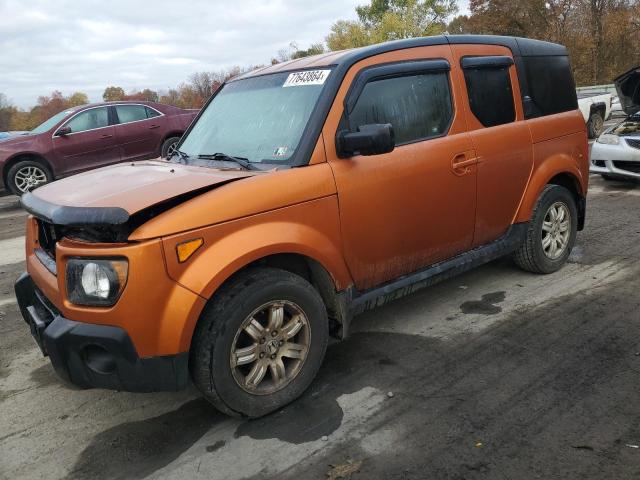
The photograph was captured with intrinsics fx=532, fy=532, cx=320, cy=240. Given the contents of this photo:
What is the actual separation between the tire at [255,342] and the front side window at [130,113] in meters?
9.12

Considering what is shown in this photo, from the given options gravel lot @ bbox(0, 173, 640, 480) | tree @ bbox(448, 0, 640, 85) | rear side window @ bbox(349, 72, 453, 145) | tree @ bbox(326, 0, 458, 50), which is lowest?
gravel lot @ bbox(0, 173, 640, 480)

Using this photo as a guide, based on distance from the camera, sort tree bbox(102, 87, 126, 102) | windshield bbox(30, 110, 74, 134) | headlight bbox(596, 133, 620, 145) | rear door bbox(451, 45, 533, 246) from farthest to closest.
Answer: tree bbox(102, 87, 126, 102), windshield bbox(30, 110, 74, 134), headlight bbox(596, 133, 620, 145), rear door bbox(451, 45, 533, 246)

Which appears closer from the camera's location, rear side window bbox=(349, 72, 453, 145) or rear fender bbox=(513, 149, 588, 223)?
rear side window bbox=(349, 72, 453, 145)

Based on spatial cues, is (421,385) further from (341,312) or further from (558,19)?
(558,19)

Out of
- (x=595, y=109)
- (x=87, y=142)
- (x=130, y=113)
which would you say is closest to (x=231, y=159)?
(x=87, y=142)

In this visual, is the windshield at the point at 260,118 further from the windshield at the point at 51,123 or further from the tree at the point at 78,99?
the tree at the point at 78,99

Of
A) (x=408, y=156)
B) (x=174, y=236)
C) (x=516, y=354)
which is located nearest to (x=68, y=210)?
(x=174, y=236)

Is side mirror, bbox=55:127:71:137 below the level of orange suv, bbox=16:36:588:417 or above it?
above

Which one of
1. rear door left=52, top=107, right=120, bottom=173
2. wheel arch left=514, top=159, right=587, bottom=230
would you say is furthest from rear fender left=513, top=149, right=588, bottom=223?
rear door left=52, top=107, right=120, bottom=173

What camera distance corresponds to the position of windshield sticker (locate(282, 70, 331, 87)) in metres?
3.22

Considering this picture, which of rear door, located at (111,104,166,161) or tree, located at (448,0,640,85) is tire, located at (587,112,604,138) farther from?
tree, located at (448,0,640,85)

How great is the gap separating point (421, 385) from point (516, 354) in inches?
28.6

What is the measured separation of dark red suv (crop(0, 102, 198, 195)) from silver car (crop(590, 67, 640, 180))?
776 centimetres

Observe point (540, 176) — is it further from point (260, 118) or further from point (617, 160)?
point (617, 160)
